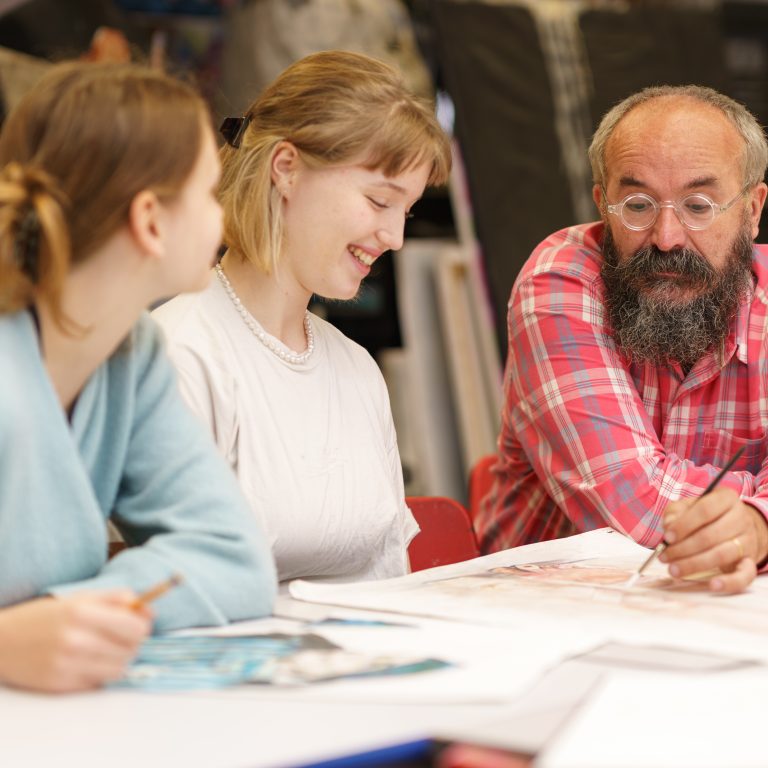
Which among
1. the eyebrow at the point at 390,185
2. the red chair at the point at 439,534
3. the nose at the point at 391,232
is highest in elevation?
the eyebrow at the point at 390,185

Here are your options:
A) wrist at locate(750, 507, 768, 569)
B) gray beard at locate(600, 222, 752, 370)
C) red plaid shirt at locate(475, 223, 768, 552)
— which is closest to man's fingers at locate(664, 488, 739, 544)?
wrist at locate(750, 507, 768, 569)

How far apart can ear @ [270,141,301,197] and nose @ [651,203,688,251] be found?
720 millimetres

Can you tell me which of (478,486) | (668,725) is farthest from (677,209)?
(668,725)

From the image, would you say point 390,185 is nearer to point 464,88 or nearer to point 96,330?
point 96,330

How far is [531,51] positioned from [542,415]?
263 centimetres

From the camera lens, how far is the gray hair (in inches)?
87.7

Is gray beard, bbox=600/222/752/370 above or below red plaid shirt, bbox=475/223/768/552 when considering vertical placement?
above

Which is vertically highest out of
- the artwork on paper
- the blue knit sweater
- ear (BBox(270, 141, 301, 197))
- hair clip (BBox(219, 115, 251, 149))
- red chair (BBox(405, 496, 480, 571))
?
hair clip (BBox(219, 115, 251, 149))

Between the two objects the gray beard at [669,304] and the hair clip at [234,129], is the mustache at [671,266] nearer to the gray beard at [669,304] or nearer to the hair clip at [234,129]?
the gray beard at [669,304]

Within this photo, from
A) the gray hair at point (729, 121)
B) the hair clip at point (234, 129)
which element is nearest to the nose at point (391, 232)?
the hair clip at point (234, 129)

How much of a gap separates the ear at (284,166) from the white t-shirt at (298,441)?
7.3 inches

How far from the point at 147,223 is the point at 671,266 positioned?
1.24m

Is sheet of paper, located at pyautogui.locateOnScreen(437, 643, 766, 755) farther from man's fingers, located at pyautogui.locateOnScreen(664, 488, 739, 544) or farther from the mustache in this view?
the mustache

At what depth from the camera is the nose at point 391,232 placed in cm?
183
